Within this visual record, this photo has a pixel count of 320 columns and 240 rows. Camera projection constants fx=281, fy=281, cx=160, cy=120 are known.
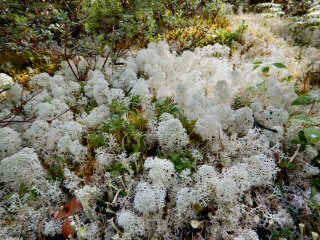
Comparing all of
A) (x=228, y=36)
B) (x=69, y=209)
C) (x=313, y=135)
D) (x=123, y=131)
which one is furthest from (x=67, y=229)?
(x=228, y=36)

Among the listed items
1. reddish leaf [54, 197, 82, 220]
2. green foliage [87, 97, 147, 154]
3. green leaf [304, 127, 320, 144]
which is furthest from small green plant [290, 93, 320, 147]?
reddish leaf [54, 197, 82, 220]

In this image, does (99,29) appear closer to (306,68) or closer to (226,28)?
(226,28)

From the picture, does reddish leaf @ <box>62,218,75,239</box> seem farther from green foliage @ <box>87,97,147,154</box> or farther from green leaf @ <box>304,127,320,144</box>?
green leaf @ <box>304,127,320,144</box>

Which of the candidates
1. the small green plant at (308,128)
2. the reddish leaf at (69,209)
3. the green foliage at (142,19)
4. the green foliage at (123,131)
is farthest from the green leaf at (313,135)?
the green foliage at (142,19)

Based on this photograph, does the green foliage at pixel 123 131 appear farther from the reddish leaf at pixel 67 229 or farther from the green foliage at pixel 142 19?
the green foliage at pixel 142 19

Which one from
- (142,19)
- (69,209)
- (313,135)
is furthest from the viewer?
(142,19)

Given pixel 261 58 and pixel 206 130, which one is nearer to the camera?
pixel 206 130

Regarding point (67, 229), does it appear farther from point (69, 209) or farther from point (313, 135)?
point (313, 135)

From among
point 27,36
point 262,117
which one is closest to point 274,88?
point 262,117
